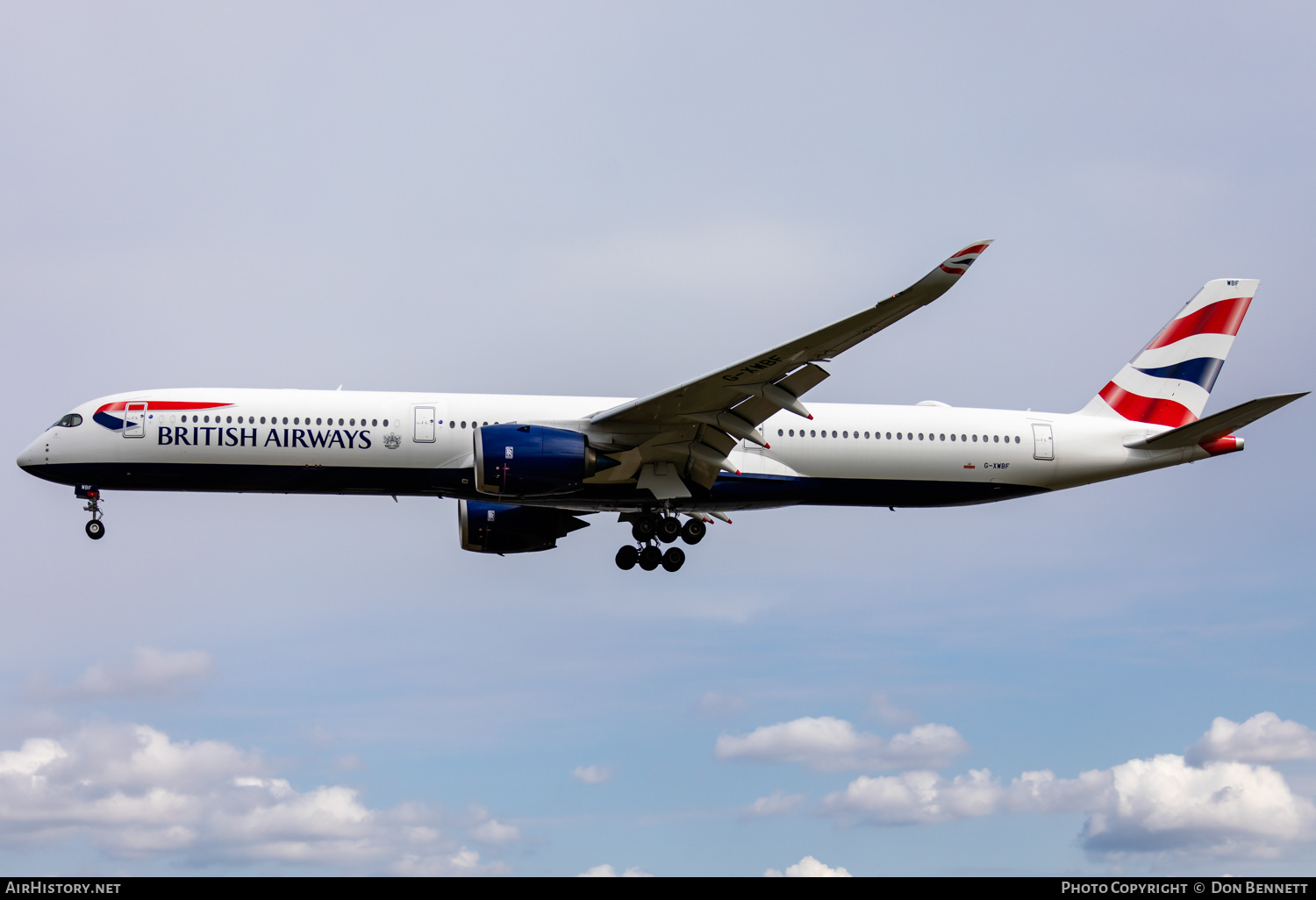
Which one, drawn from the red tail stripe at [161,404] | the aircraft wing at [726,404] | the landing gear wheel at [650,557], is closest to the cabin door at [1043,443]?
the aircraft wing at [726,404]

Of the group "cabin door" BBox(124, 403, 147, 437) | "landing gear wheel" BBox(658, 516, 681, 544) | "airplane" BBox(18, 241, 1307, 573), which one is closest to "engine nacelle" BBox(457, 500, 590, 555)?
"airplane" BBox(18, 241, 1307, 573)

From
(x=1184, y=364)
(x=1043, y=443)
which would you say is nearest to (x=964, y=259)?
(x=1043, y=443)

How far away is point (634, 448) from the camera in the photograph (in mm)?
28438

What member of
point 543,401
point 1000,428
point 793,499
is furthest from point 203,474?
point 1000,428

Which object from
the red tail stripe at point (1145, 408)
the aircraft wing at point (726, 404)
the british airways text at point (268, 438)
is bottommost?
the aircraft wing at point (726, 404)

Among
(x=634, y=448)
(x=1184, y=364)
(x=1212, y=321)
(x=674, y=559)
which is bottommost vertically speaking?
(x=674, y=559)

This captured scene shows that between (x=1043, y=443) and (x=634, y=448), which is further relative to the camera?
(x=1043, y=443)

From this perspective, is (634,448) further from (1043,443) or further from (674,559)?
(1043,443)

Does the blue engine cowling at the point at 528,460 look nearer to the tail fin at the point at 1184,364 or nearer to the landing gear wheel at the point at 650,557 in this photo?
the landing gear wheel at the point at 650,557

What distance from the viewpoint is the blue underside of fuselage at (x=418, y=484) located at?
2872cm

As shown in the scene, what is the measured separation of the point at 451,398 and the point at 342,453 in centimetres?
273

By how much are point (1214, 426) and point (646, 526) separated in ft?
43.7

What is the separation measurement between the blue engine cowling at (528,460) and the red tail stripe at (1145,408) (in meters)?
14.4

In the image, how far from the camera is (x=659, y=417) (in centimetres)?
2781
